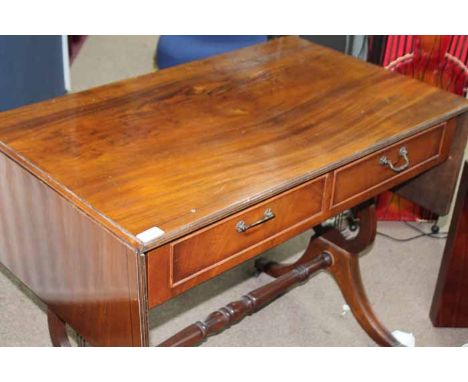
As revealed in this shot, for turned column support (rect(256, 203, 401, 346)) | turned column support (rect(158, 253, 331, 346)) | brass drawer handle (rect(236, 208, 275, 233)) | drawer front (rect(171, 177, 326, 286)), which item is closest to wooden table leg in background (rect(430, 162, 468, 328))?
turned column support (rect(256, 203, 401, 346))

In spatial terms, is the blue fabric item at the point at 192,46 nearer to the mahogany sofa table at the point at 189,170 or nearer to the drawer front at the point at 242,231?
the mahogany sofa table at the point at 189,170

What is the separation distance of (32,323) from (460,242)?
1291 millimetres

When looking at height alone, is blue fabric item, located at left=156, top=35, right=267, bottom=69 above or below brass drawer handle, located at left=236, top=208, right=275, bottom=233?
below

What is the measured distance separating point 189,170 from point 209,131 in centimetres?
20

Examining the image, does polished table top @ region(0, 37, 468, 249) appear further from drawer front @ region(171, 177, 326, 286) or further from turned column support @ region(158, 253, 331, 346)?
turned column support @ region(158, 253, 331, 346)

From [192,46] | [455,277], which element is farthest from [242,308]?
[192,46]

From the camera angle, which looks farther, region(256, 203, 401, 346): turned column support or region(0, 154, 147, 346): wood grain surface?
region(256, 203, 401, 346): turned column support

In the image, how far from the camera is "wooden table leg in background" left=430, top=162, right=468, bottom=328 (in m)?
2.22

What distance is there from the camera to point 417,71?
2.61 metres

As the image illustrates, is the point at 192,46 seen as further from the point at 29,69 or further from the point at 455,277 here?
the point at 455,277

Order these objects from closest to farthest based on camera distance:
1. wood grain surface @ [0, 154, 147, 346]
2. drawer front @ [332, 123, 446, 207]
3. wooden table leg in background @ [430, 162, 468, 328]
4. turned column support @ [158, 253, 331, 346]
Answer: wood grain surface @ [0, 154, 147, 346] → drawer front @ [332, 123, 446, 207] → turned column support @ [158, 253, 331, 346] → wooden table leg in background @ [430, 162, 468, 328]

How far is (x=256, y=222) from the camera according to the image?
5.09ft

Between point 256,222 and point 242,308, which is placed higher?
point 256,222
